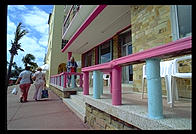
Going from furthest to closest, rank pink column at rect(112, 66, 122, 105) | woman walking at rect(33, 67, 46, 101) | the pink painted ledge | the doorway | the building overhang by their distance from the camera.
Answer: the doorway
woman walking at rect(33, 67, 46, 101)
the building overhang
pink column at rect(112, 66, 122, 105)
the pink painted ledge

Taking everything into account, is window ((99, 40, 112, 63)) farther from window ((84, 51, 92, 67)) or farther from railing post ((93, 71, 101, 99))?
railing post ((93, 71, 101, 99))

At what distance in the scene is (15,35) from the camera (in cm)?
1190

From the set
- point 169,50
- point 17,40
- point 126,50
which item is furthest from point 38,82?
point 17,40

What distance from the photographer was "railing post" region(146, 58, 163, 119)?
1.28 metres

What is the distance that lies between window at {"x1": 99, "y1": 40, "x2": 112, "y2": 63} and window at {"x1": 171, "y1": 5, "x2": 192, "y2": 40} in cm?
502

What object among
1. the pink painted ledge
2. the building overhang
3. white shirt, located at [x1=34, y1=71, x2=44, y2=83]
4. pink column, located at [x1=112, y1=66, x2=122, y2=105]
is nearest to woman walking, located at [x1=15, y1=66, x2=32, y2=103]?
white shirt, located at [x1=34, y1=71, x2=44, y2=83]

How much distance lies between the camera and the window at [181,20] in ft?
9.56

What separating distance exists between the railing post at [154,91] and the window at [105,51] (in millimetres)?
6698

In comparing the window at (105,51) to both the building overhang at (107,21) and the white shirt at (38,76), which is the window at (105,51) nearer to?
the building overhang at (107,21)

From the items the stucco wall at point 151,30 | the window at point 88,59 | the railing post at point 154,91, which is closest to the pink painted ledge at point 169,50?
the railing post at point 154,91

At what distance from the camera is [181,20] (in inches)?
119
